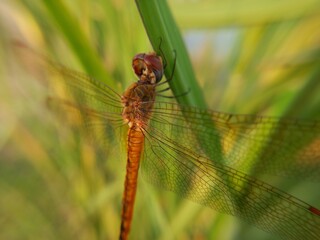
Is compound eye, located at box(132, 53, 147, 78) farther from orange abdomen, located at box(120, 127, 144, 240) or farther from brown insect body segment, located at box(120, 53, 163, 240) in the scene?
orange abdomen, located at box(120, 127, 144, 240)

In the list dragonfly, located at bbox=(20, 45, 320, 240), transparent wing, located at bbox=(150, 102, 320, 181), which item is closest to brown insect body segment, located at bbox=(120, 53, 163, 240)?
dragonfly, located at bbox=(20, 45, 320, 240)

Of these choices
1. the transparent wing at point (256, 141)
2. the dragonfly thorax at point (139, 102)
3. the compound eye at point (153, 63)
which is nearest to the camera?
the transparent wing at point (256, 141)

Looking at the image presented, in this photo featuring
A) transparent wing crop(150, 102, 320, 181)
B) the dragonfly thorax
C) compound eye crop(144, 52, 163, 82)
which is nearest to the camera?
transparent wing crop(150, 102, 320, 181)

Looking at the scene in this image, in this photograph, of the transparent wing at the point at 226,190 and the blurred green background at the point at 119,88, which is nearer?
the transparent wing at the point at 226,190

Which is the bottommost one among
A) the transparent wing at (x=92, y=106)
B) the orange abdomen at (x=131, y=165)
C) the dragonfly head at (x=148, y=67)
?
the orange abdomen at (x=131, y=165)

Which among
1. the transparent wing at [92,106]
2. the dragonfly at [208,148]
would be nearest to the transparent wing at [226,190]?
the dragonfly at [208,148]

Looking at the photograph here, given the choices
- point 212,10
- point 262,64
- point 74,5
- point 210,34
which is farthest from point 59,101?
point 210,34

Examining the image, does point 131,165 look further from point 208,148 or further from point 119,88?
point 208,148

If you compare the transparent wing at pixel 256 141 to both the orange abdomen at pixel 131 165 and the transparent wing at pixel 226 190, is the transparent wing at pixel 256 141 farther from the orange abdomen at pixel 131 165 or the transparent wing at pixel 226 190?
the orange abdomen at pixel 131 165

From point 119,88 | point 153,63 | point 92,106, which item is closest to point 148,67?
point 153,63
